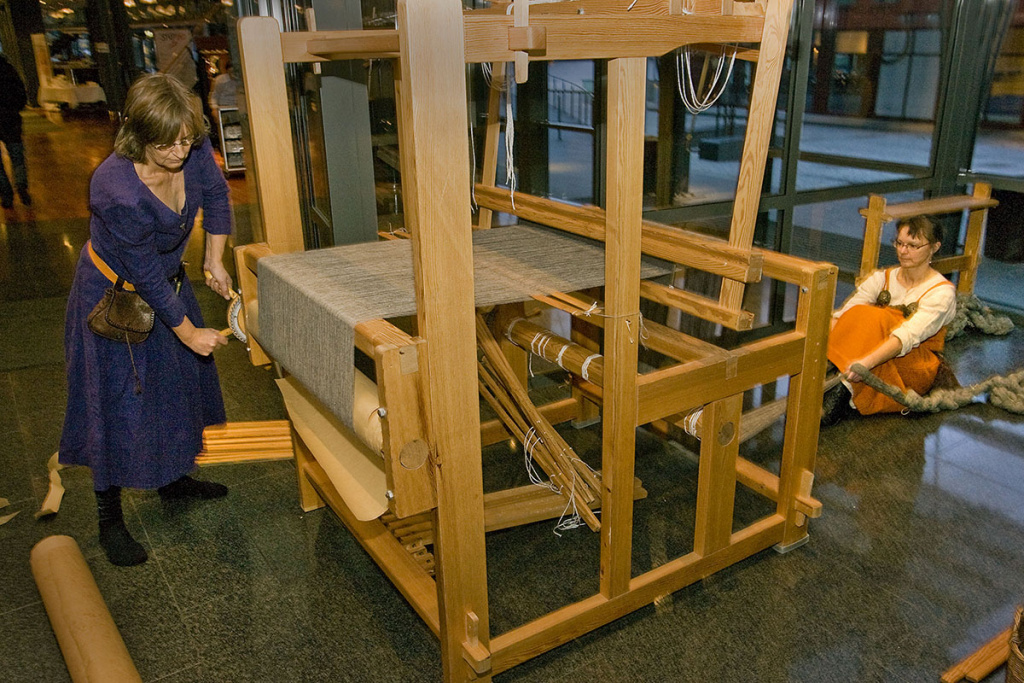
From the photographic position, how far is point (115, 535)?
2197 mm

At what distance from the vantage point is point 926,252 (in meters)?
2.81

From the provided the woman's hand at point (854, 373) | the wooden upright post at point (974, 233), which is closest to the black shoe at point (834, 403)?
the woman's hand at point (854, 373)

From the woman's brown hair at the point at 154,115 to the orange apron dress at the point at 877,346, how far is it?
2245 millimetres

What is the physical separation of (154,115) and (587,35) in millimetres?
991

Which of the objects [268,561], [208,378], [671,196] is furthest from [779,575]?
[671,196]

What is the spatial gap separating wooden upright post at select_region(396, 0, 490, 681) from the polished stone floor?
26cm

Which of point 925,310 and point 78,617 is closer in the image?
point 78,617

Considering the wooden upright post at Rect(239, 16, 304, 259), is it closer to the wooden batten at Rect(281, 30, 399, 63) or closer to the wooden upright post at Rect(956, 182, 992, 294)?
the wooden batten at Rect(281, 30, 399, 63)

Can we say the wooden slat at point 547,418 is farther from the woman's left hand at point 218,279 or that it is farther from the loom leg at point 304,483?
the woman's left hand at point 218,279

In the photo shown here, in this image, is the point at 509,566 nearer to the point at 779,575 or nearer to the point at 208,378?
the point at 779,575

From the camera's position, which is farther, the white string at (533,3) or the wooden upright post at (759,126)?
the wooden upright post at (759,126)

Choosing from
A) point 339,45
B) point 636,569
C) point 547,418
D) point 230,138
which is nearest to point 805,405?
point 636,569

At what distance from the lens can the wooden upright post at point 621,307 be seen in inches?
56.7

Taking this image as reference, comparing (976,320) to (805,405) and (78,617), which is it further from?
(78,617)
